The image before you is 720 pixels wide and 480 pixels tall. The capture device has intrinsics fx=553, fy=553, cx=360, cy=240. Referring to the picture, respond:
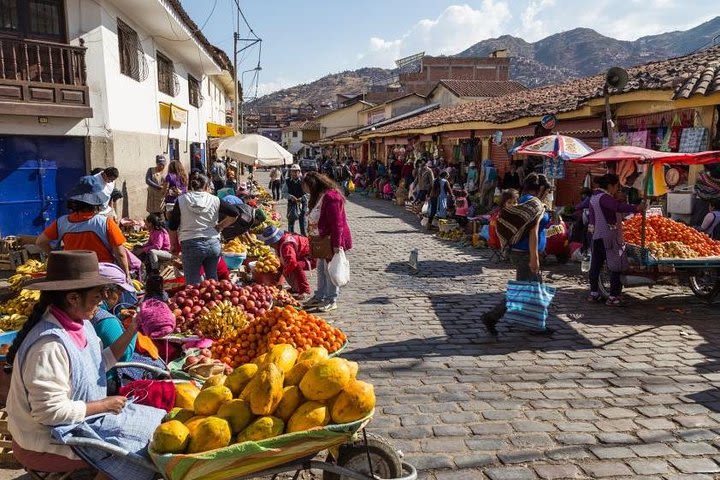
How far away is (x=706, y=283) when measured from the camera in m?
7.88

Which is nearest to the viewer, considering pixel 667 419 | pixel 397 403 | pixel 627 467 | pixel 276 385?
pixel 276 385

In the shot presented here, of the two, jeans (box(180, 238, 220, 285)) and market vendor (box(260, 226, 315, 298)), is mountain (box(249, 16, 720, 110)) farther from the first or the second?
jeans (box(180, 238, 220, 285))

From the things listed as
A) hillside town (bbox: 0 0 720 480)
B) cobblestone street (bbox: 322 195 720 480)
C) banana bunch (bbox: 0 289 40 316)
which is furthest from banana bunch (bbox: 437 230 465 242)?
banana bunch (bbox: 0 289 40 316)

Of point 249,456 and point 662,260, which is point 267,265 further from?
point 249,456

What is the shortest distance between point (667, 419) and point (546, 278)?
5.22 m

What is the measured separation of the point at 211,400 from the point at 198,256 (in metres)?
3.97

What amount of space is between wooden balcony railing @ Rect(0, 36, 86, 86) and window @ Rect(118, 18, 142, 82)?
1.81m

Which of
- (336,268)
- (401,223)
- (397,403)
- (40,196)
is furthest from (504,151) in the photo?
(397,403)

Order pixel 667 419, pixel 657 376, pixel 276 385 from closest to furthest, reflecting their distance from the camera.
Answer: pixel 276 385 → pixel 667 419 → pixel 657 376

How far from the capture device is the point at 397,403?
4.74 metres

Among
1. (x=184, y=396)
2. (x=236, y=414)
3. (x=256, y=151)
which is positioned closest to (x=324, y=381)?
(x=236, y=414)

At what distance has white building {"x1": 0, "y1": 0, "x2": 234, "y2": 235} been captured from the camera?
1038cm

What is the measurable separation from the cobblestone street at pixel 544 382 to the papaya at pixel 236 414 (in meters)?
1.46

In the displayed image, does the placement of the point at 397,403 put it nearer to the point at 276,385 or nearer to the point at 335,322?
the point at 276,385
